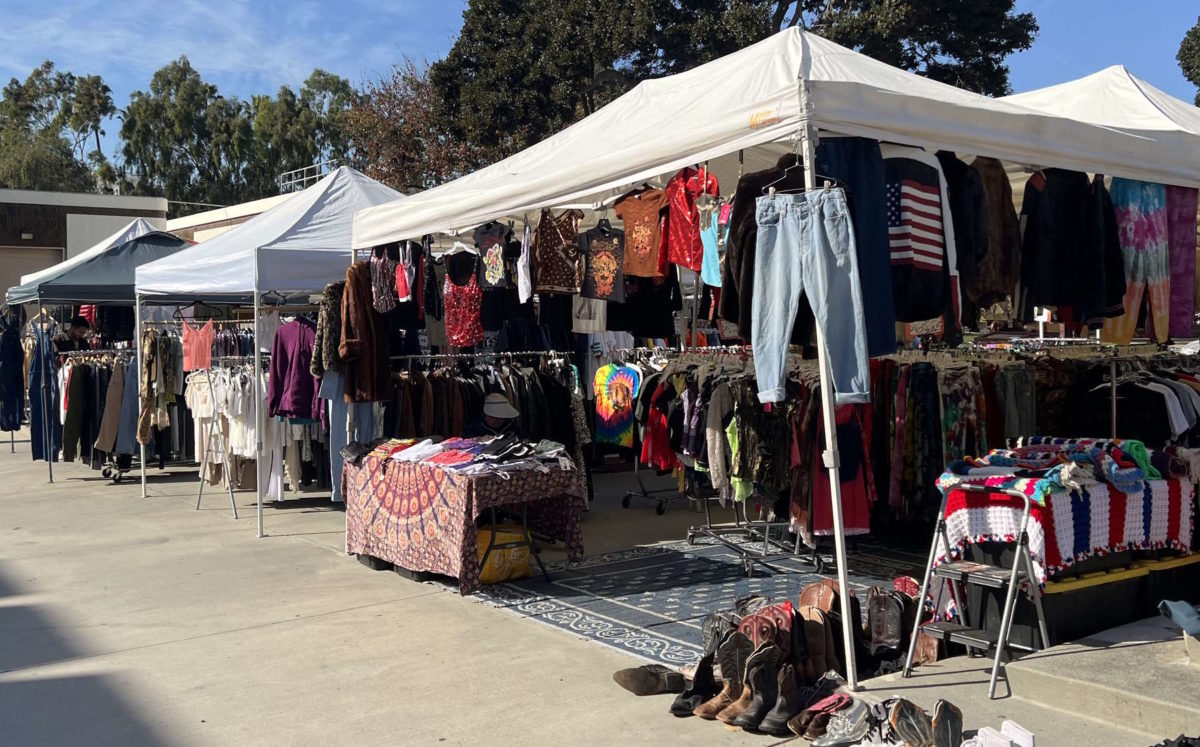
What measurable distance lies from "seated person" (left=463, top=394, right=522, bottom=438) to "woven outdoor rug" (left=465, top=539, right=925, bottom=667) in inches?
52.4

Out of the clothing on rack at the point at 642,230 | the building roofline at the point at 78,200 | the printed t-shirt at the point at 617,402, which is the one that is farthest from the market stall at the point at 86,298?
the building roofline at the point at 78,200

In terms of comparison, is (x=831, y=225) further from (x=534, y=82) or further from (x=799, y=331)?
(x=534, y=82)

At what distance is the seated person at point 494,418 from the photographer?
823 cm

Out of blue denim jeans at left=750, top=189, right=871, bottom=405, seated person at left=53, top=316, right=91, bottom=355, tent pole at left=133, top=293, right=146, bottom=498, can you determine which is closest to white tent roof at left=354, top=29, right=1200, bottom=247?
blue denim jeans at left=750, top=189, right=871, bottom=405

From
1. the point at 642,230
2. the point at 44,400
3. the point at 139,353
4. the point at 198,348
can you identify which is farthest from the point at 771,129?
the point at 44,400

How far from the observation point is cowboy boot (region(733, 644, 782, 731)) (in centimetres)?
430

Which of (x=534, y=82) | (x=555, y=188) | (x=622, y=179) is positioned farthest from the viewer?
(x=534, y=82)

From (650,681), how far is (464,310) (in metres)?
4.62

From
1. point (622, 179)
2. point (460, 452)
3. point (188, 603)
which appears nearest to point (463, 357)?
point (460, 452)

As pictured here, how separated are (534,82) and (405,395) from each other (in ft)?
45.7

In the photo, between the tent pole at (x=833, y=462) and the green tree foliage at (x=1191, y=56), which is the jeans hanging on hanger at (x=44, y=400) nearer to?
the tent pole at (x=833, y=462)

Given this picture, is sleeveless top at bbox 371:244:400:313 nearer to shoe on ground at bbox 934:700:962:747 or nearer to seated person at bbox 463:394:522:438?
seated person at bbox 463:394:522:438

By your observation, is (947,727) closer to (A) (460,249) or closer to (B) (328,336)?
(B) (328,336)

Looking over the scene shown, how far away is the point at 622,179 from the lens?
18.1 feet
